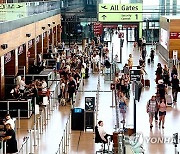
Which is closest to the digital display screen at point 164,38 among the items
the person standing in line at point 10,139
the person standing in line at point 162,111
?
the person standing in line at point 162,111

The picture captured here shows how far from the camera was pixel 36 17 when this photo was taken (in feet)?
126

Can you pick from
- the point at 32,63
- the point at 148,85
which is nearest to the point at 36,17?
the point at 32,63

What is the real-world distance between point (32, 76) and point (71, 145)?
44.2ft

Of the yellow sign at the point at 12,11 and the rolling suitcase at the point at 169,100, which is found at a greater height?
the yellow sign at the point at 12,11

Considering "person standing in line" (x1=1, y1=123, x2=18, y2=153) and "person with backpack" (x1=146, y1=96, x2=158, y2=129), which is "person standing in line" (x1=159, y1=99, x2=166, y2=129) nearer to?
"person with backpack" (x1=146, y1=96, x2=158, y2=129)

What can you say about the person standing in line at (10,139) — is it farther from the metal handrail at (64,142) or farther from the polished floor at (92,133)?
the metal handrail at (64,142)

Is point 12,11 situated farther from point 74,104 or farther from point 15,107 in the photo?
point 15,107

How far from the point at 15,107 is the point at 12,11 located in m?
5.94

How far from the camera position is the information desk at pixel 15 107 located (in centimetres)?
2466

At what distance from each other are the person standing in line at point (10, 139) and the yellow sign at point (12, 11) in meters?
9.39

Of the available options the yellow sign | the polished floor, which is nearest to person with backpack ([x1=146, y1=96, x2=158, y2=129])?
the polished floor

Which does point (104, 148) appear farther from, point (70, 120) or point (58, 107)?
point (58, 107)

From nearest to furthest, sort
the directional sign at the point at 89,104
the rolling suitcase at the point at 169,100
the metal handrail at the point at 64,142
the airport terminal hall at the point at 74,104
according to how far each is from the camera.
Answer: the metal handrail at the point at 64,142 < the airport terminal hall at the point at 74,104 < the directional sign at the point at 89,104 < the rolling suitcase at the point at 169,100

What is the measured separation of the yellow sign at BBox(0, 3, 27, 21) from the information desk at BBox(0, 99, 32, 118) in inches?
159
